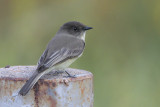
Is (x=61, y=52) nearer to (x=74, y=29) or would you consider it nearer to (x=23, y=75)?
(x=23, y=75)

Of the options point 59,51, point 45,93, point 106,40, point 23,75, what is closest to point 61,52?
point 59,51

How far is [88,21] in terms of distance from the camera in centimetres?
634

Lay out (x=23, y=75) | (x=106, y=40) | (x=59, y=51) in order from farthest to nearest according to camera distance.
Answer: (x=106, y=40)
(x=59, y=51)
(x=23, y=75)

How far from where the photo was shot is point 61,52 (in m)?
4.11

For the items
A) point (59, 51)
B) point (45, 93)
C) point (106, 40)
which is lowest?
point (106, 40)

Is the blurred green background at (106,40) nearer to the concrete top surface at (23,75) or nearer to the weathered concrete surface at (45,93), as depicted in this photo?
the concrete top surface at (23,75)

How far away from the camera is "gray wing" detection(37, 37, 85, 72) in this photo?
12.4 feet

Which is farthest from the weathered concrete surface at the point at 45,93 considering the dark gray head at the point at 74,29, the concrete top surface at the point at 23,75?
the dark gray head at the point at 74,29

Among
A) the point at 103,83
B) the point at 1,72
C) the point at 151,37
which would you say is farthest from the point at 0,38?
the point at 1,72

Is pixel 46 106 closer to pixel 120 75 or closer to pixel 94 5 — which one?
pixel 120 75

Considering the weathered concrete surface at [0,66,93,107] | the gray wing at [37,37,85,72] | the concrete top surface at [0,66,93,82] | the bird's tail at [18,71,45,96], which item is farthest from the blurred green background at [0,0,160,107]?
the bird's tail at [18,71,45,96]

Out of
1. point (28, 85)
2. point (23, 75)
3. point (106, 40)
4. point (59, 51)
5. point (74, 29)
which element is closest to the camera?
point (28, 85)

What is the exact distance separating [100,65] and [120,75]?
355 millimetres

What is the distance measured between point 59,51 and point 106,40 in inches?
85.6
